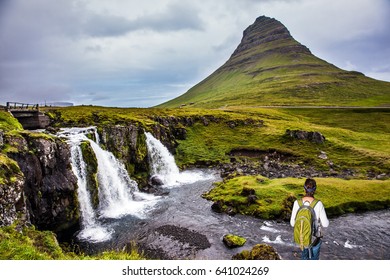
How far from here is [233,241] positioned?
84.6ft

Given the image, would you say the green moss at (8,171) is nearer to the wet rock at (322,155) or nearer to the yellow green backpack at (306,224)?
the yellow green backpack at (306,224)

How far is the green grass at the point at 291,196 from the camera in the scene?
3334 centimetres

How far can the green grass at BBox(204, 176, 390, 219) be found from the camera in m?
33.3

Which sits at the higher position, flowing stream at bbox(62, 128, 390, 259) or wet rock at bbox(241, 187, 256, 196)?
wet rock at bbox(241, 187, 256, 196)

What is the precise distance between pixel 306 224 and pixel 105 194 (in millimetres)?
32350

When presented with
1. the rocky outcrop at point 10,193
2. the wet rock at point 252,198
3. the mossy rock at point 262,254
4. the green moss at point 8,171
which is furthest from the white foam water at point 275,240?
the green moss at point 8,171

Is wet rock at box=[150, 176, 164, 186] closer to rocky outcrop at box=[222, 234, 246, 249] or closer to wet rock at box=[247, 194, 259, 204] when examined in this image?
wet rock at box=[247, 194, 259, 204]

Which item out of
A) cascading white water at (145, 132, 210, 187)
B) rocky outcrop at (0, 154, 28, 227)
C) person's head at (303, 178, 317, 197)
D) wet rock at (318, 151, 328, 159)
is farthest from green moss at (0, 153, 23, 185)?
wet rock at (318, 151, 328, 159)

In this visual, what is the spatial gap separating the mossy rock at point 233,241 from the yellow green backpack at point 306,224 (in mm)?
17372

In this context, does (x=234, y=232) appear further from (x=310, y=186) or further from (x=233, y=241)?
(x=310, y=186)

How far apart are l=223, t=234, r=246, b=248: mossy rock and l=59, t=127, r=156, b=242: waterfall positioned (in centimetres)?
1248

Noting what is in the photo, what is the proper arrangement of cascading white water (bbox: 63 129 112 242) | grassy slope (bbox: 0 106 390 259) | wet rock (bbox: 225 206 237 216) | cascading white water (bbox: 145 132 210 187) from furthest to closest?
cascading white water (bbox: 145 132 210 187)
grassy slope (bbox: 0 106 390 259)
wet rock (bbox: 225 206 237 216)
cascading white water (bbox: 63 129 112 242)
